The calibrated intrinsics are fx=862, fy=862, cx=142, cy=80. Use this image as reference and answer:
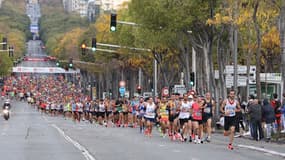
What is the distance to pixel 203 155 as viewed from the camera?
78.7ft

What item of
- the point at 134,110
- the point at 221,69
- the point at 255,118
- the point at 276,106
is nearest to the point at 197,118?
the point at 255,118

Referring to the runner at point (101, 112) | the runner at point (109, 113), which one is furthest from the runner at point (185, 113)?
the runner at point (101, 112)

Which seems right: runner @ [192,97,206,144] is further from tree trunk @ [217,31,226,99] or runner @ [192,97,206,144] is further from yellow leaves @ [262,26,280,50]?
yellow leaves @ [262,26,280,50]

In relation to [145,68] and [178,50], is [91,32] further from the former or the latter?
[178,50]

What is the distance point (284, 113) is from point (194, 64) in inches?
1005

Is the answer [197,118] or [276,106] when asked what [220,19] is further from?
[197,118]

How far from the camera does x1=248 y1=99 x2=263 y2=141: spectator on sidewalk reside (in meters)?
34.8

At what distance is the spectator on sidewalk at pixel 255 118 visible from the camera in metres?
34.8

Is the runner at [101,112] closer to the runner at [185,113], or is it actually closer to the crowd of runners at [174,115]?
the crowd of runners at [174,115]

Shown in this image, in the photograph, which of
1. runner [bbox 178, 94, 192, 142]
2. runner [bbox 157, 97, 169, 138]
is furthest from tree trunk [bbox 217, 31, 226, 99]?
runner [bbox 178, 94, 192, 142]

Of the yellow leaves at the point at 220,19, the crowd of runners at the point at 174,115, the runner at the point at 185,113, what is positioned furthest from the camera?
the yellow leaves at the point at 220,19

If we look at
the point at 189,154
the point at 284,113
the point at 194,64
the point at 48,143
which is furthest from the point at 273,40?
the point at 189,154

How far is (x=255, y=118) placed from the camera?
34781mm

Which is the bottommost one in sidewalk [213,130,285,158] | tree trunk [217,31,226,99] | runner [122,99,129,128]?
sidewalk [213,130,285,158]
